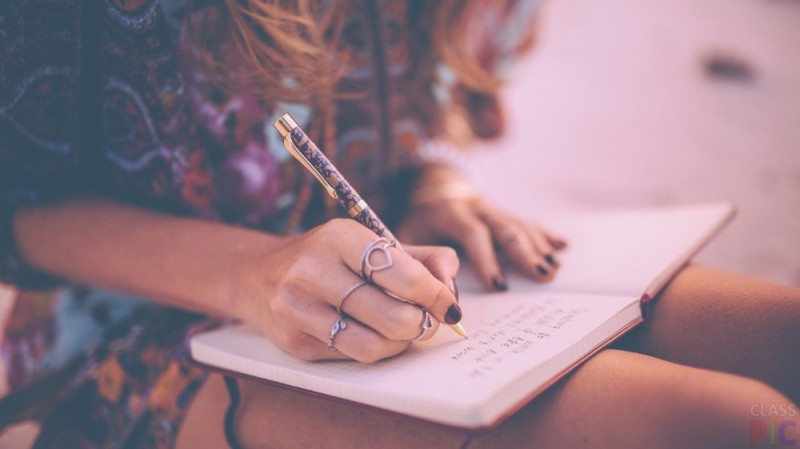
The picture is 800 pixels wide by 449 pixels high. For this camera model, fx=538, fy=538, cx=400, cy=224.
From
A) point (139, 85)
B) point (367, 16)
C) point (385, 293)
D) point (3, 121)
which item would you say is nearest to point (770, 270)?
point (367, 16)

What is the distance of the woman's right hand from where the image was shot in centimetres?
39

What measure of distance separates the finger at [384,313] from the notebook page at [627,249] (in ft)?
0.71

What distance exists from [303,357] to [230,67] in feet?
1.10

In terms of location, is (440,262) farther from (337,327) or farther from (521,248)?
(521,248)

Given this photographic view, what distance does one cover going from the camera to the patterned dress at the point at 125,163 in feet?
1.68

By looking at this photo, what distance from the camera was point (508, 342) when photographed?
0.42 metres

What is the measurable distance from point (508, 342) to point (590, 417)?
0.08 meters

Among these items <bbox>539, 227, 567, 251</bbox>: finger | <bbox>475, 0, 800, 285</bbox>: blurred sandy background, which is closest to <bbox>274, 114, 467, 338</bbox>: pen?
<bbox>539, 227, 567, 251</bbox>: finger

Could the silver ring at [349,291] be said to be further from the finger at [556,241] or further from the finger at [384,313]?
the finger at [556,241]

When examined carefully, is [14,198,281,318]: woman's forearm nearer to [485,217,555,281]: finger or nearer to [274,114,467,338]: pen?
[274,114,467,338]: pen

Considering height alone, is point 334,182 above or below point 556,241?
above

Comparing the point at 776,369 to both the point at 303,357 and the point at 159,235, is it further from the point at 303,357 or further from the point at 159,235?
the point at 159,235

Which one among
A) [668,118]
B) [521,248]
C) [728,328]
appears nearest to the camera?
[728,328]

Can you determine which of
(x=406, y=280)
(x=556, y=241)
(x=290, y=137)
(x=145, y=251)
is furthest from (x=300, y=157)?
(x=556, y=241)
